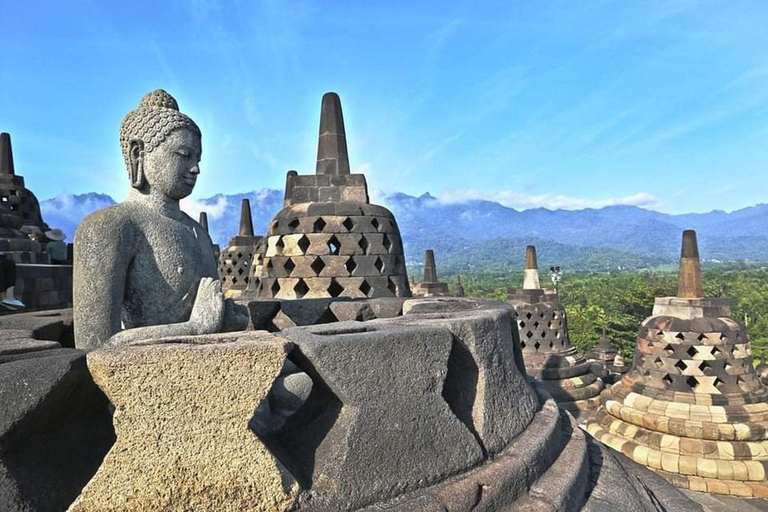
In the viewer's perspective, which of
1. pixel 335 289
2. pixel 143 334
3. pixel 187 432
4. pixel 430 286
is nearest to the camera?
pixel 187 432

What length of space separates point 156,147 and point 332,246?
2.95 meters

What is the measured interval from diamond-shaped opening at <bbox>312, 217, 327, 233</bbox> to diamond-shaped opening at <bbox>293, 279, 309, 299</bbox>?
541 mm

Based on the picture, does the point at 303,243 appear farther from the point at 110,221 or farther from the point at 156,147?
the point at 110,221

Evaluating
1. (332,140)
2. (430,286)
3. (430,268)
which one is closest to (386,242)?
(332,140)

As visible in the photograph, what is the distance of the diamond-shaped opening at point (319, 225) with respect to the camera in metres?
5.02

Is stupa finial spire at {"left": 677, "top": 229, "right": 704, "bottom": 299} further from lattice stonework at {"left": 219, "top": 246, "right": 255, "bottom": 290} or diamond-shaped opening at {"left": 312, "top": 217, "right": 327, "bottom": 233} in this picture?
lattice stonework at {"left": 219, "top": 246, "right": 255, "bottom": 290}

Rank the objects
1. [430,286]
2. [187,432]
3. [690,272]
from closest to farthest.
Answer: [187,432] → [690,272] → [430,286]

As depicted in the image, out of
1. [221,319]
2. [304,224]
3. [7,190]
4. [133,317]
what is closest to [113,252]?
[133,317]

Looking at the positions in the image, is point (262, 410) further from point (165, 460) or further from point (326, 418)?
point (165, 460)

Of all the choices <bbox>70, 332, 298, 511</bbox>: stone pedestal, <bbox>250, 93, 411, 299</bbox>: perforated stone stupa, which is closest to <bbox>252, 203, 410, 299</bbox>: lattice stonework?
<bbox>250, 93, 411, 299</bbox>: perforated stone stupa

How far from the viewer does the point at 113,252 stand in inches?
73.9

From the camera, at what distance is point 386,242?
5.11m

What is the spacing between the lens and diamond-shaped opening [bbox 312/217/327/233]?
502cm

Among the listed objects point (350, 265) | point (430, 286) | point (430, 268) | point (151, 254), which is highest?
point (151, 254)
